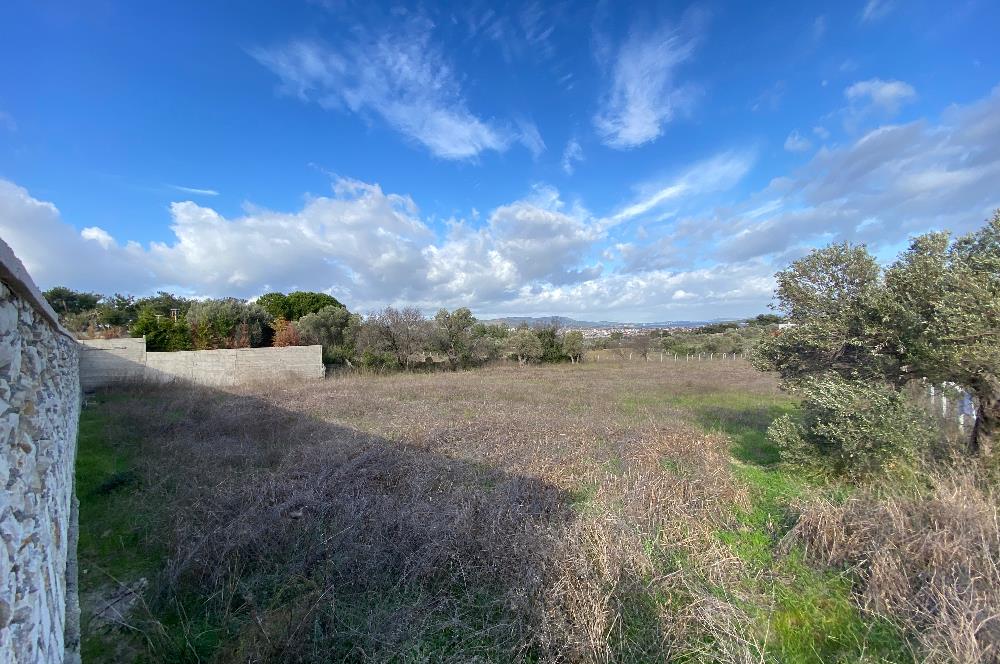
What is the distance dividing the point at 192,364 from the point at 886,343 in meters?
18.3

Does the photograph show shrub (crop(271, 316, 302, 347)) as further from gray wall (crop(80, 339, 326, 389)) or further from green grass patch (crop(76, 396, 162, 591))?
green grass patch (crop(76, 396, 162, 591))

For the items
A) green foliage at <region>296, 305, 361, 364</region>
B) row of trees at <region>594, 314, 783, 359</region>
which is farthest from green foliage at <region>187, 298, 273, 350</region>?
row of trees at <region>594, 314, 783, 359</region>

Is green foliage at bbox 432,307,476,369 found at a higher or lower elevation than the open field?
higher

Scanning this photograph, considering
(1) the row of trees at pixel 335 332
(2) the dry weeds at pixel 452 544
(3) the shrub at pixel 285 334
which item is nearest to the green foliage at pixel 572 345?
(1) the row of trees at pixel 335 332

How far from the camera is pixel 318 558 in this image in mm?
3125

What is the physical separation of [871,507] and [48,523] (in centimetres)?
568

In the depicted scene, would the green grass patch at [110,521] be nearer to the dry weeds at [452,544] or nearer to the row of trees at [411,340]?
the dry weeds at [452,544]

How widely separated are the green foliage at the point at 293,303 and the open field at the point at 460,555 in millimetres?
21365

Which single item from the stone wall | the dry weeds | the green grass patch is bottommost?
the green grass patch

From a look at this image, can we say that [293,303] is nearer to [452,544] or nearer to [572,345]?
[572,345]

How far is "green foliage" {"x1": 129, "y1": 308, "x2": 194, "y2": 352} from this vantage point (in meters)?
16.2

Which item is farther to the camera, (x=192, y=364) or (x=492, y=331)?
(x=492, y=331)

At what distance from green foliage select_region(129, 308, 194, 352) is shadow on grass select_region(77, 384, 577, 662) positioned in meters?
13.6

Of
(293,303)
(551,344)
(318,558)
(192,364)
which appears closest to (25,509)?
(318,558)
